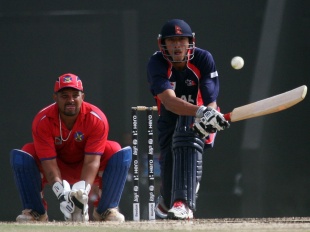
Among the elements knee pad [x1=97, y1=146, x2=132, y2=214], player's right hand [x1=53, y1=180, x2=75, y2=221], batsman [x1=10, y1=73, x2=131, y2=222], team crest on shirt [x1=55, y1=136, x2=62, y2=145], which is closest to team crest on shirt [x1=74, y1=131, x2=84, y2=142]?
batsman [x1=10, y1=73, x2=131, y2=222]

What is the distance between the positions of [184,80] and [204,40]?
2.96 metres

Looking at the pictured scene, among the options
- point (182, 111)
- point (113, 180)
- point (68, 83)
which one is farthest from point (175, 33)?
point (113, 180)

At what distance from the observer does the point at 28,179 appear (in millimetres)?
6441

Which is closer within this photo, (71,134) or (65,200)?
(65,200)

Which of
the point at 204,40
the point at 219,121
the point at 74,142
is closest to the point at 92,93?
the point at 204,40

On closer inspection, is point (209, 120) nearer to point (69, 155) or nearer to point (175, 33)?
point (175, 33)

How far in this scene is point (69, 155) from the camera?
261 inches

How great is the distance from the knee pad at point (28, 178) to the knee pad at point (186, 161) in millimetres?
1209

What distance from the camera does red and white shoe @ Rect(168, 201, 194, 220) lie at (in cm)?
539

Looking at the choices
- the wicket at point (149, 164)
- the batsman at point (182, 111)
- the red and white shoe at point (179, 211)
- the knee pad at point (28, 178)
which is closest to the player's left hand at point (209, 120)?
the batsman at point (182, 111)

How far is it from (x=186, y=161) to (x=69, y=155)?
1296 mm

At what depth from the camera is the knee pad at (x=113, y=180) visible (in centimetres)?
663

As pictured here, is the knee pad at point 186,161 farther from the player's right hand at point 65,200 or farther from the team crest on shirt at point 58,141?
the team crest on shirt at point 58,141

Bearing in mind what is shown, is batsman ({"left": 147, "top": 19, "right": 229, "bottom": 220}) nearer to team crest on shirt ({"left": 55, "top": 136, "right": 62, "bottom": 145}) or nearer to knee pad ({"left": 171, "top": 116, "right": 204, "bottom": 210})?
knee pad ({"left": 171, "top": 116, "right": 204, "bottom": 210})
